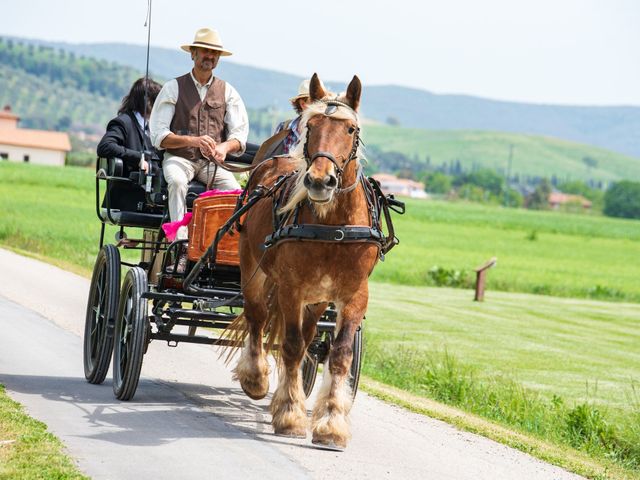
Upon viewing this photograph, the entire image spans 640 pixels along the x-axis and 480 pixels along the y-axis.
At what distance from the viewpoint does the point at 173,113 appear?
984 centimetres

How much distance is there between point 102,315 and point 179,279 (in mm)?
793

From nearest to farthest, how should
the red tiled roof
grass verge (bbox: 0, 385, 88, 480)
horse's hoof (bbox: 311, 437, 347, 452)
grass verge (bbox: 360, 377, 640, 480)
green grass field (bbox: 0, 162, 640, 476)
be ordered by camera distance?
grass verge (bbox: 0, 385, 88, 480) < horse's hoof (bbox: 311, 437, 347, 452) < grass verge (bbox: 360, 377, 640, 480) < green grass field (bbox: 0, 162, 640, 476) < the red tiled roof

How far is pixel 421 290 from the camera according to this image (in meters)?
30.2

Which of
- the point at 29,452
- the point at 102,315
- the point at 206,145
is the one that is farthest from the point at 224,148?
the point at 29,452

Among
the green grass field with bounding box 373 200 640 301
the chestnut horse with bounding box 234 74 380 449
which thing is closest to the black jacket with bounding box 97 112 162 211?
the chestnut horse with bounding box 234 74 380 449

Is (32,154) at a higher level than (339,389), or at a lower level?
lower

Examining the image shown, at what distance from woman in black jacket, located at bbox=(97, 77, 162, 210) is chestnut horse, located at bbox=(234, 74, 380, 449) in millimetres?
2416

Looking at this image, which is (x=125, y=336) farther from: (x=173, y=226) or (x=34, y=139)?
(x=34, y=139)

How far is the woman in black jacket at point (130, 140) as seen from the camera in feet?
33.9

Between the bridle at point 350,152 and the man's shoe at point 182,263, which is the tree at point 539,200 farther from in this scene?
the bridle at point 350,152

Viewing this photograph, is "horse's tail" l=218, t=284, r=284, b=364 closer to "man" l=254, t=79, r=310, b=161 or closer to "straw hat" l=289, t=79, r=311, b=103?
"man" l=254, t=79, r=310, b=161

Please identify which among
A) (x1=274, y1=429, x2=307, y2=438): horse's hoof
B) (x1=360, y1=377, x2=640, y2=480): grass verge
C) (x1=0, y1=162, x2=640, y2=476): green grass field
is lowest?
(x1=0, y1=162, x2=640, y2=476): green grass field

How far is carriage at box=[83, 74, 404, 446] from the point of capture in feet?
28.2

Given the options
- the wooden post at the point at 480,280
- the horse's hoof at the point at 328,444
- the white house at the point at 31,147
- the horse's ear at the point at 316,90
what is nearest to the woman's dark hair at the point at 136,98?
the horse's ear at the point at 316,90
